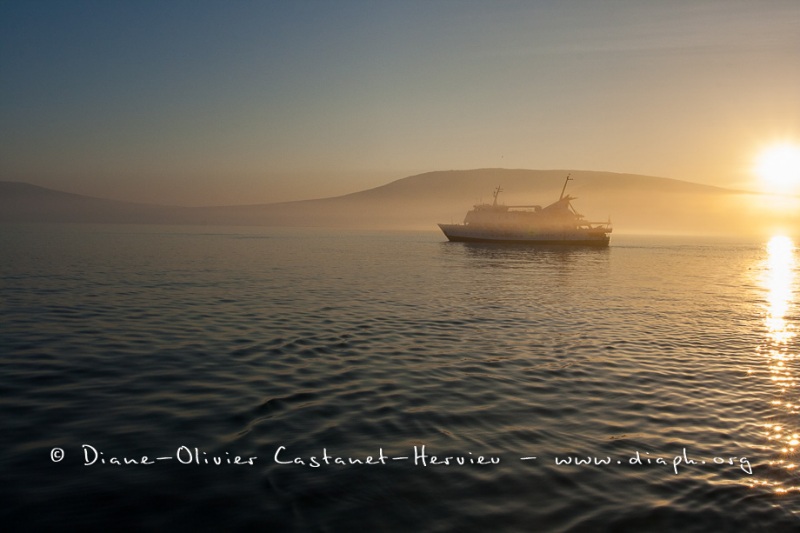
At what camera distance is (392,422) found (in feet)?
29.1

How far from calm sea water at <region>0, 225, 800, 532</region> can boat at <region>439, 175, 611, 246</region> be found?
80083mm

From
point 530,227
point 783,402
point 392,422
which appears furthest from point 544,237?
point 392,422

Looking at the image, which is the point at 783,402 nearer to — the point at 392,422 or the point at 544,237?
the point at 392,422

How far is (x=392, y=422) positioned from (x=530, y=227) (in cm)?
9702

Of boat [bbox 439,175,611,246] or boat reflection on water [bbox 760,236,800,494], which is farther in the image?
boat [bbox 439,175,611,246]

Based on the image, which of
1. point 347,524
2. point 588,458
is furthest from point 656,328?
point 347,524

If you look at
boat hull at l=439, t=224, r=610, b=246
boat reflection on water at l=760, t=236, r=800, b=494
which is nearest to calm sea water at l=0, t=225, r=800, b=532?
boat reflection on water at l=760, t=236, r=800, b=494

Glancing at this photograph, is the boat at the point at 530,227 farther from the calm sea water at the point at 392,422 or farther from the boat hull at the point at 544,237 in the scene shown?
the calm sea water at the point at 392,422

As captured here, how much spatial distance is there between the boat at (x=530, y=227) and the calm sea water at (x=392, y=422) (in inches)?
3153

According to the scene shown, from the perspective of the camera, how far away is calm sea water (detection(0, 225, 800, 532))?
612cm

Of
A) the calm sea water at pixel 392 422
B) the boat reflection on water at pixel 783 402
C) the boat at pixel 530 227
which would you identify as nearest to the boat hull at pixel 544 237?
the boat at pixel 530 227

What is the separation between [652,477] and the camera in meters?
7.00

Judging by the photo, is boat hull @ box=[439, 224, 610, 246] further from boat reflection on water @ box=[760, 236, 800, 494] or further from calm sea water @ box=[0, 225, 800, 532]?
calm sea water @ box=[0, 225, 800, 532]

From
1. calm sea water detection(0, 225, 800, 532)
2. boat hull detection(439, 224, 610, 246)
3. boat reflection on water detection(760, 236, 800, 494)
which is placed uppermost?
boat hull detection(439, 224, 610, 246)
